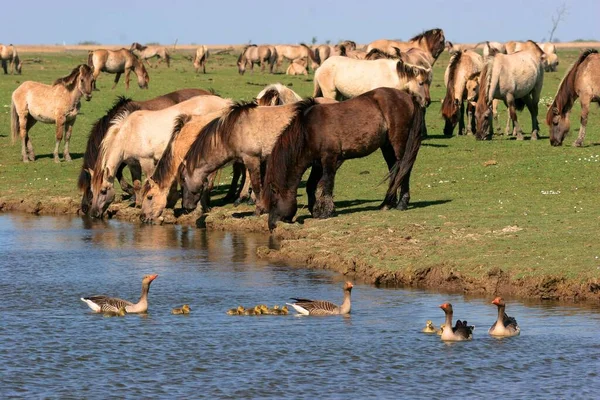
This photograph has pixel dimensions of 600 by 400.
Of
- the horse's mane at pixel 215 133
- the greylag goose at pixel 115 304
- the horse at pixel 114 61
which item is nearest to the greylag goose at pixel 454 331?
the greylag goose at pixel 115 304

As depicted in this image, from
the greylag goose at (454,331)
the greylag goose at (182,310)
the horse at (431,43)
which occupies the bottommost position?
the greylag goose at (182,310)

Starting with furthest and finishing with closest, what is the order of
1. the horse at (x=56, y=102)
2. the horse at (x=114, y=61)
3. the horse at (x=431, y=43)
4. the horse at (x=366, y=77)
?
the horse at (x=114, y=61), the horse at (x=431, y=43), the horse at (x=56, y=102), the horse at (x=366, y=77)

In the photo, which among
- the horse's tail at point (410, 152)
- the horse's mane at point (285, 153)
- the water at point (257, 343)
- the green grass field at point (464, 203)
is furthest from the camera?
the horse's tail at point (410, 152)

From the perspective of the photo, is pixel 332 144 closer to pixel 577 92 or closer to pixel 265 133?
pixel 265 133

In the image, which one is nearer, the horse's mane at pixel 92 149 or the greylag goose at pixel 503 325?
the greylag goose at pixel 503 325

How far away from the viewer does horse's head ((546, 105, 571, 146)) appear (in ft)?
75.7

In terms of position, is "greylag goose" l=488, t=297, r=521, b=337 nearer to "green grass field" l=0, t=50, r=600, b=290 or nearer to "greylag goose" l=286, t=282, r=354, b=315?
"greylag goose" l=286, t=282, r=354, b=315

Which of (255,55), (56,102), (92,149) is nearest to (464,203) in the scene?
(92,149)

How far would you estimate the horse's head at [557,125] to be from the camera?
908 inches

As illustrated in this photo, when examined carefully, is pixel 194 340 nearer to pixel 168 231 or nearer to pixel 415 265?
pixel 415 265

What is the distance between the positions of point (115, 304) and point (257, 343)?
186 centimetres

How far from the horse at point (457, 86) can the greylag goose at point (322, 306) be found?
15374 millimetres

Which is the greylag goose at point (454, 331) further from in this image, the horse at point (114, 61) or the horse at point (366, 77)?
the horse at point (114, 61)

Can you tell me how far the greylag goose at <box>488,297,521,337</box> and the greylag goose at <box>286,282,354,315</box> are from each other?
5.14 ft
